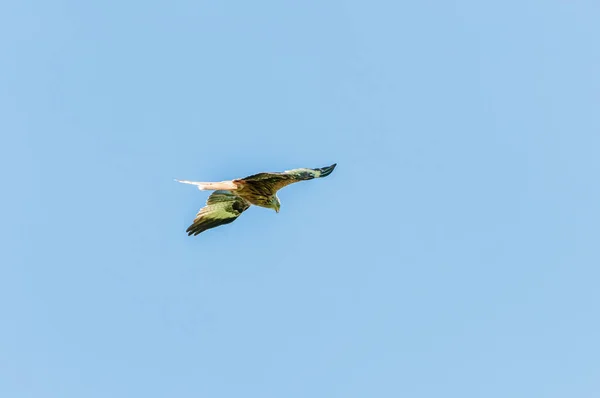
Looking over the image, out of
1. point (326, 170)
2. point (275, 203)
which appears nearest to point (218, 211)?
point (275, 203)

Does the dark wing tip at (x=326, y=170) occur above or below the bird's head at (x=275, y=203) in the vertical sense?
below

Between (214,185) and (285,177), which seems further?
(214,185)

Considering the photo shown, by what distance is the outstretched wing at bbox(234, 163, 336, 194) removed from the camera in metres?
15.7

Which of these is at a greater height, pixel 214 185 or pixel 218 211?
pixel 218 211

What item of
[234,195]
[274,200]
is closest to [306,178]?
[274,200]

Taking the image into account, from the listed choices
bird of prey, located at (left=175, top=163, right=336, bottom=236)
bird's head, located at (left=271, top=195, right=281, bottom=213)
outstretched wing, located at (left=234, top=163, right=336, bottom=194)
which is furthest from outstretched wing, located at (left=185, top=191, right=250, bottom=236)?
outstretched wing, located at (left=234, top=163, right=336, bottom=194)

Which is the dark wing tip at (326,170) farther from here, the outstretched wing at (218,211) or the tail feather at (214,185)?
the outstretched wing at (218,211)

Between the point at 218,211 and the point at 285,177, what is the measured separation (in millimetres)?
2966

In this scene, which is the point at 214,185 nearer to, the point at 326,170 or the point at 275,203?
the point at 275,203

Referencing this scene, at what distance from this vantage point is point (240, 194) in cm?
1744

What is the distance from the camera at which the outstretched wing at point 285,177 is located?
1567 cm

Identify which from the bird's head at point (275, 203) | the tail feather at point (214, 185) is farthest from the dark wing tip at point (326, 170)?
the tail feather at point (214, 185)

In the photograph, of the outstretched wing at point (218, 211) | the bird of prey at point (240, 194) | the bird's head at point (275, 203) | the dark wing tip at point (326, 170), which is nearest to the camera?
the bird of prey at point (240, 194)

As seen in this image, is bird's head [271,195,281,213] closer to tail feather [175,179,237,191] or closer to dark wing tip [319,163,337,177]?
tail feather [175,179,237,191]
